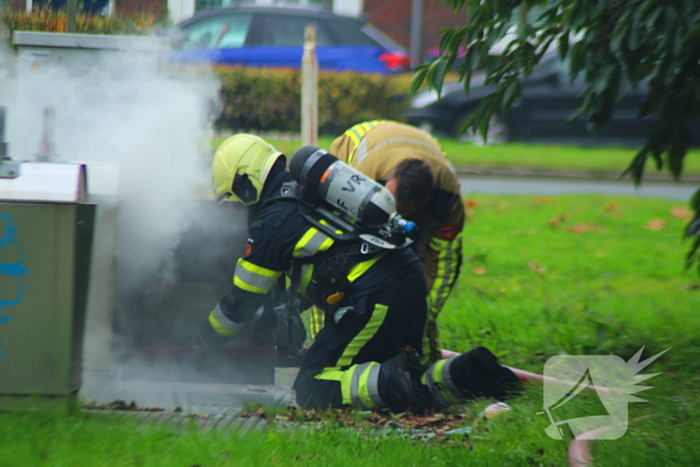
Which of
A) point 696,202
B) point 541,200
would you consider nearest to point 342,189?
point 696,202

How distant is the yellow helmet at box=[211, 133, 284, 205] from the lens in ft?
12.4

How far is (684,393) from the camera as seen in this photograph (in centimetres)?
343

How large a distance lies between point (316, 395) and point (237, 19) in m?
7.63

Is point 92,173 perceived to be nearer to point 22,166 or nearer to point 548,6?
point 22,166

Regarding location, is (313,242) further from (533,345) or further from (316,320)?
(533,345)

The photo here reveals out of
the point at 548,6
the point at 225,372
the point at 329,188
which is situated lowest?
the point at 225,372

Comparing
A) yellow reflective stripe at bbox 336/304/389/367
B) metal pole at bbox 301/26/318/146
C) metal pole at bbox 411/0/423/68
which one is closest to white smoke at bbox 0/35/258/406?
yellow reflective stripe at bbox 336/304/389/367

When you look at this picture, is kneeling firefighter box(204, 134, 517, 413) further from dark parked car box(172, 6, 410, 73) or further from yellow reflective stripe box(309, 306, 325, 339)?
dark parked car box(172, 6, 410, 73)

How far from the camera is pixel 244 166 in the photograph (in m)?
3.79

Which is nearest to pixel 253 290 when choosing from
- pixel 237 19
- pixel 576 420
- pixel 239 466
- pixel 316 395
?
pixel 316 395

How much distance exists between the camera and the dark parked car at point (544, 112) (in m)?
12.0

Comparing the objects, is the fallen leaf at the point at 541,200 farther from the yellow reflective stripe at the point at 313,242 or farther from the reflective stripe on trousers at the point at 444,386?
→ the yellow reflective stripe at the point at 313,242

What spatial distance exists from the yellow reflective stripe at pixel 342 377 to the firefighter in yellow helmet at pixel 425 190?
27.8 inches

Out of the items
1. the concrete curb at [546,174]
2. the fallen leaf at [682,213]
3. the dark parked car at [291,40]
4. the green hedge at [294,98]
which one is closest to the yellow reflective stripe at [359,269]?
the green hedge at [294,98]
